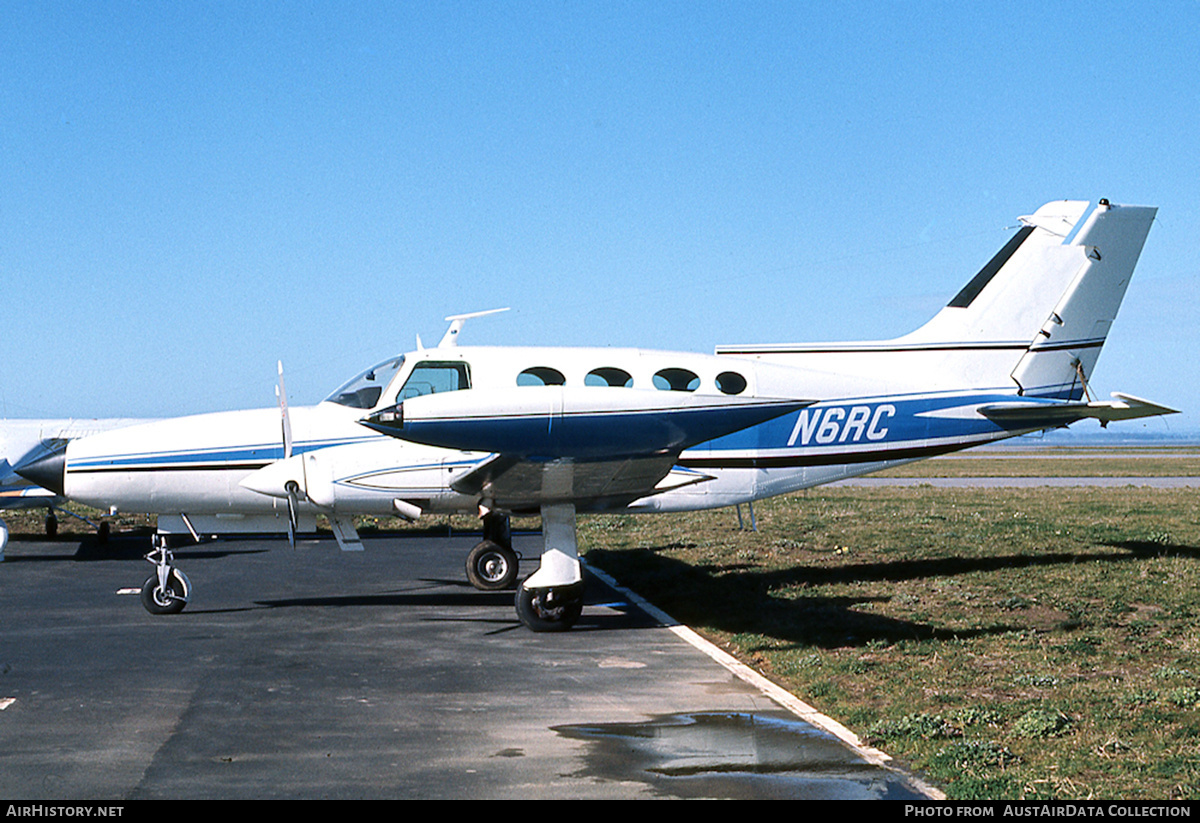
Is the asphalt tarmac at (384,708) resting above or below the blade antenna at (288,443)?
below

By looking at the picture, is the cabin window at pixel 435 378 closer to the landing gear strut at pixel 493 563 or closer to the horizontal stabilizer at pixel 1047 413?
the landing gear strut at pixel 493 563

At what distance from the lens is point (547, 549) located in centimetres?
1170

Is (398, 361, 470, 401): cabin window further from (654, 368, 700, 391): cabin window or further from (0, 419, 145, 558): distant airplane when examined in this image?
(0, 419, 145, 558): distant airplane

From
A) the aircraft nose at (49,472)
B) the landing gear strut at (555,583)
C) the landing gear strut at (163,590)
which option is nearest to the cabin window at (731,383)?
the landing gear strut at (555,583)

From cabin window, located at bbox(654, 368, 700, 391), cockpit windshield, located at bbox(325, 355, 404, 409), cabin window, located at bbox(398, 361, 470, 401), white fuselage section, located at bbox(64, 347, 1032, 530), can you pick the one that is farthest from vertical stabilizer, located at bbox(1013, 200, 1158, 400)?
cockpit windshield, located at bbox(325, 355, 404, 409)

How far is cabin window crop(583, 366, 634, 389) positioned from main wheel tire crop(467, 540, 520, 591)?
3.76 metres

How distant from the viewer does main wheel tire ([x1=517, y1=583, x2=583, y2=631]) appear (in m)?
11.8

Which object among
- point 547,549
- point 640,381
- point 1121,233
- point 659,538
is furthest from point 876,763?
point 659,538

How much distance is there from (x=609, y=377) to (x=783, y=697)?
199 inches

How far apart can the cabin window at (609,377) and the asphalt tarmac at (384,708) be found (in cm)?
301

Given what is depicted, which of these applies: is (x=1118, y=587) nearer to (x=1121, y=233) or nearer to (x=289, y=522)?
(x=1121, y=233)

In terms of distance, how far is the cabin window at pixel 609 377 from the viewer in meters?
12.5

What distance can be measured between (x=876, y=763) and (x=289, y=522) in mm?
8308

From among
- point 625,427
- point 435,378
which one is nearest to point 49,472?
point 435,378
